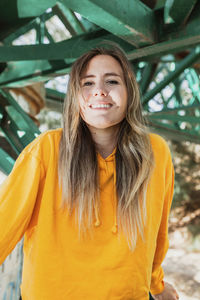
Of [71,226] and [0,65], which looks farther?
[0,65]

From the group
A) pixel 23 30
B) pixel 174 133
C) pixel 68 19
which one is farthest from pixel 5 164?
pixel 174 133

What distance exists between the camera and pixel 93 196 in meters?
1.41

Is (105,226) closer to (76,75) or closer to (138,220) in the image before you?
(138,220)

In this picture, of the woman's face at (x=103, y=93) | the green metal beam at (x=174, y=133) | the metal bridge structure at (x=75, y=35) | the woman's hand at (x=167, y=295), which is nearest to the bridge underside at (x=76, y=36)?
the metal bridge structure at (x=75, y=35)

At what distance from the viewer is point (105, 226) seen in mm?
1401

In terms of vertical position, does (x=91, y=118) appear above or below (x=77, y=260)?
above

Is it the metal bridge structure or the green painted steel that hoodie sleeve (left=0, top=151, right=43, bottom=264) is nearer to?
the metal bridge structure

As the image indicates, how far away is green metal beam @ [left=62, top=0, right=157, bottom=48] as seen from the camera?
190cm

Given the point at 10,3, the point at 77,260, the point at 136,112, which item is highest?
the point at 10,3

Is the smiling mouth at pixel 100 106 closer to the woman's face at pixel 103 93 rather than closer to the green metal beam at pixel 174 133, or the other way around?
the woman's face at pixel 103 93

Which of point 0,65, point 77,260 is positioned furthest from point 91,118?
point 0,65

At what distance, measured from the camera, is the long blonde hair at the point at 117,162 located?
140 centimetres

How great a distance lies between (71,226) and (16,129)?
263 cm

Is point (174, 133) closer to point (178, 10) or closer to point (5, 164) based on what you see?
point (5, 164)
